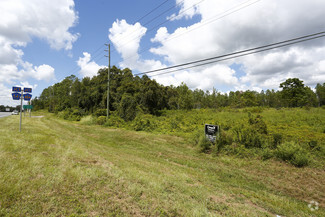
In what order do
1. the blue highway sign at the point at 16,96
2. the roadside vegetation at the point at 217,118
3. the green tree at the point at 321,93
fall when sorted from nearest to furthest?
the roadside vegetation at the point at 217,118, the blue highway sign at the point at 16,96, the green tree at the point at 321,93

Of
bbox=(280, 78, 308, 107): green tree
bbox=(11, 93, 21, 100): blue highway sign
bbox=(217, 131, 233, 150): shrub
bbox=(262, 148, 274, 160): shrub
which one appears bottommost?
bbox=(262, 148, 274, 160): shrub

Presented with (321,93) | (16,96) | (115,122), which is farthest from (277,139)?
(321,93)

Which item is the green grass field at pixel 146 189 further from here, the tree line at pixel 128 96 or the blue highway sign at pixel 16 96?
the tree line at pixel 128 96

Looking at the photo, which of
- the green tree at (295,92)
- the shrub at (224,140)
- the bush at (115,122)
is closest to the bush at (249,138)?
the shrub at (224,140)

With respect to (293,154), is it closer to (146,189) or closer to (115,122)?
(146,189)

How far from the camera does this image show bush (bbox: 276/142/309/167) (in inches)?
255

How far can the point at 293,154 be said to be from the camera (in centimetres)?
680

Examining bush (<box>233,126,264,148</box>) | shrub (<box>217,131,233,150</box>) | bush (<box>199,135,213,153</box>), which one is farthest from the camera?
bush (<box>199,135,213,153</box>)

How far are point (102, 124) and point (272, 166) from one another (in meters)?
19.9

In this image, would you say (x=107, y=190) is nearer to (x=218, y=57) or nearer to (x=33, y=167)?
(x=33, y=167)

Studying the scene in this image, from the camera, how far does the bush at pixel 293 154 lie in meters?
6.48

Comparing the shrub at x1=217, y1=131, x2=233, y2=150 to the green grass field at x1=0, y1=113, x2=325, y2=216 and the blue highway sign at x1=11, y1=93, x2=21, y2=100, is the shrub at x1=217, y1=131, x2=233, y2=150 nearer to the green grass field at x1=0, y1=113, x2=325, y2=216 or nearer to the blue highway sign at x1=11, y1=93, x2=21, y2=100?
the green grass field at x1=0, y1=113, x2=325, y2=216

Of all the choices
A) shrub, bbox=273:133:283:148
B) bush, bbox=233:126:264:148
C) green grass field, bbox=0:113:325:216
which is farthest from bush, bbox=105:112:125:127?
shrub, bbox=273:133:283:148

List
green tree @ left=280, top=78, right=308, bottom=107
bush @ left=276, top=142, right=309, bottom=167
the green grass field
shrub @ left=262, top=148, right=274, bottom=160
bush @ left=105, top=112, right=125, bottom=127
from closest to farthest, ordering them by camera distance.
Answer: the green grass field → bush @ left=276, top=142, right=309, bottom=167 → shrub @ left=262, top=148, right=274, bottom=160 → bush @ left=105, top=112, right=125, bottom=127 → green tree @ left=280, top=78, right=308, bottom=107
